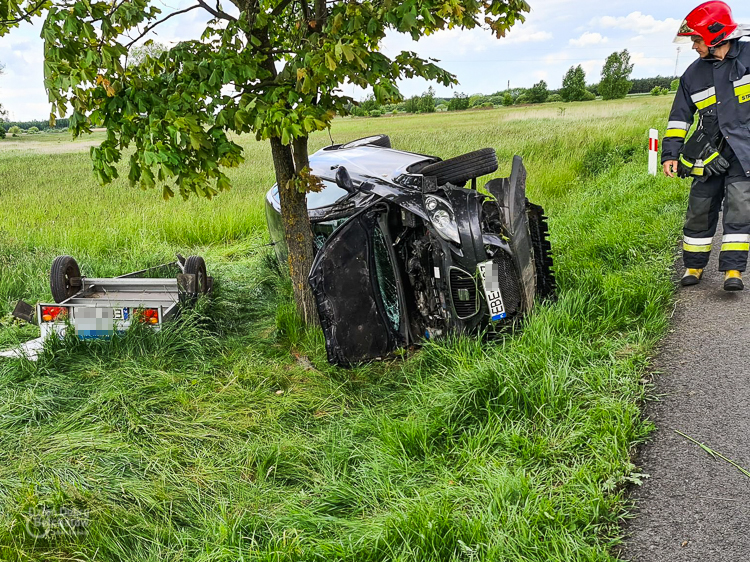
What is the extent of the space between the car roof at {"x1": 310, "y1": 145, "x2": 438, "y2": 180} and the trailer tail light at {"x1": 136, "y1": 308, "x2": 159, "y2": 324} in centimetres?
177

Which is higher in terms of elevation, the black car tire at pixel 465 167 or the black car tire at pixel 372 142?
the black car tire at pixel 372 142

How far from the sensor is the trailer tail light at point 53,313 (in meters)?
4.77

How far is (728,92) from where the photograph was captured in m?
4.51

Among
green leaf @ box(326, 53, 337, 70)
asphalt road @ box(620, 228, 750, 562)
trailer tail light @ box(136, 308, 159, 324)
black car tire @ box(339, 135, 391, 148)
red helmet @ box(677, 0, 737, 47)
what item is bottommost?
asphalt road @ box(620, 228, 750, 562)

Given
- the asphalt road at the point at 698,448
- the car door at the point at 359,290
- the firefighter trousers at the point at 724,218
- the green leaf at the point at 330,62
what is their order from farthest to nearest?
the firefighter trousers at the point at 724,218 → the car door at the point at 359,290 → the green leaf at the point at 330,62 → the asphalt road at the point at 698,448

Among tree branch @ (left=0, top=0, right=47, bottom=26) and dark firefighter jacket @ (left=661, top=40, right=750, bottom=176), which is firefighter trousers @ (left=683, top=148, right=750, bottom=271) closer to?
dark firefighter jacket @ (left=661, top=40, right=750, bottom=176)

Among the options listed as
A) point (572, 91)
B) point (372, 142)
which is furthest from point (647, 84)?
point (372, 142)

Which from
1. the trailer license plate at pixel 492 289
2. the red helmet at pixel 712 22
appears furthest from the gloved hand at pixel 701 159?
the trailer license plate at pixel 492 289

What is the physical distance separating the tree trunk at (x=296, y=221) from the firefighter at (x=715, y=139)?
2891 millimetres

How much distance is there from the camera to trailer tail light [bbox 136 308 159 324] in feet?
15.7

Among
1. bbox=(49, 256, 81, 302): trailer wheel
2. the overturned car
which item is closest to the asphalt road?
the overturned car

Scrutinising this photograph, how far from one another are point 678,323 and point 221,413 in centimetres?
311

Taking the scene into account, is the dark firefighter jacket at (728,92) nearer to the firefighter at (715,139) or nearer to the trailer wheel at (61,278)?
the firefighter at (715,139)

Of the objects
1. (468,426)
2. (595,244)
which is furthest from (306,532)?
(595,244)
